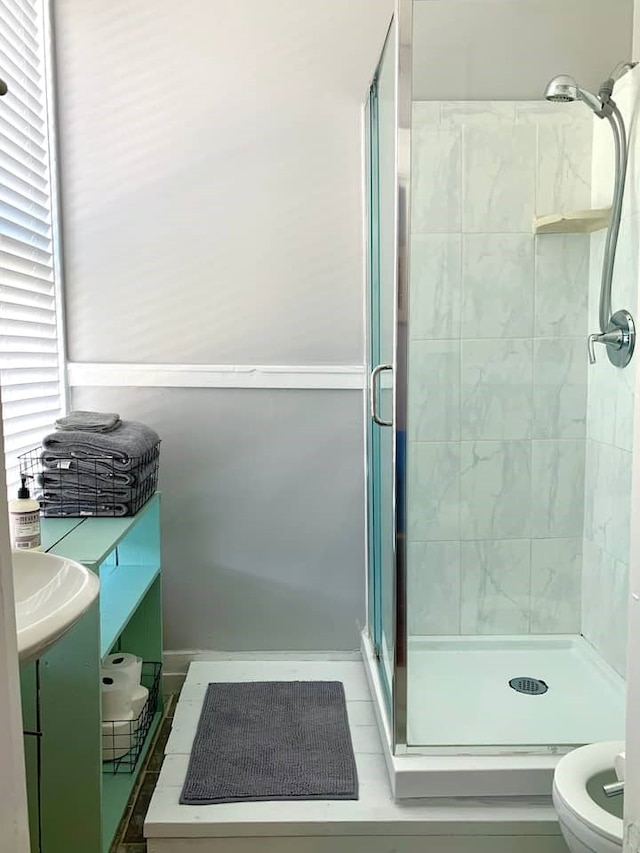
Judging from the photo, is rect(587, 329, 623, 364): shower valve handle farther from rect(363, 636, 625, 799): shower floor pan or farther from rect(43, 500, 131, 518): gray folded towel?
rect(43, 500, 131, 518): gray folded towel

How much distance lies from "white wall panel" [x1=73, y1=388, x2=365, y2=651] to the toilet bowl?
47.1 inches

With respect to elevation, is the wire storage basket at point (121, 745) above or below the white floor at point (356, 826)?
above

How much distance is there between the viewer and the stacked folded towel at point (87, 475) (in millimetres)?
1996

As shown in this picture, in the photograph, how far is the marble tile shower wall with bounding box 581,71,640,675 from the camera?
7.12 ft

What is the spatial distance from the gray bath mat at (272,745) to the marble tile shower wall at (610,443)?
0.89 m

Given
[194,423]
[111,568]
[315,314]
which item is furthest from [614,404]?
[111,568]

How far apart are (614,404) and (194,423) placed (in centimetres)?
138

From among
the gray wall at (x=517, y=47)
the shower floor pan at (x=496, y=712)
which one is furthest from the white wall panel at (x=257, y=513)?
the gray wall at (x=517, y=47)

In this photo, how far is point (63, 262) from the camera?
8.12 feet

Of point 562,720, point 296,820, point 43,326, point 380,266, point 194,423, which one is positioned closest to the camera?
point 296,820

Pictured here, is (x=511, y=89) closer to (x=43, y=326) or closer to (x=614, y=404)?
(x=614, y=404)

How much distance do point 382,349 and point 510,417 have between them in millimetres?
576

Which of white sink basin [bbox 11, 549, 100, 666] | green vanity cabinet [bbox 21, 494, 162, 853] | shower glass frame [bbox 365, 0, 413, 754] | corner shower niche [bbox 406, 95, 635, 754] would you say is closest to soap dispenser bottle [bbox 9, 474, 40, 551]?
green vanity cabinet [bbox 21, 494, 162, 853]

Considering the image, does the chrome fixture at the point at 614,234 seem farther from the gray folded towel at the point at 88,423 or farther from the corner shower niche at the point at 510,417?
the gray folded towel at the point at 88,423
